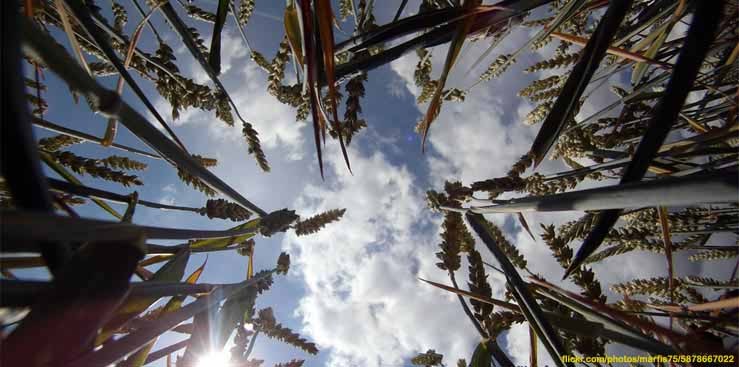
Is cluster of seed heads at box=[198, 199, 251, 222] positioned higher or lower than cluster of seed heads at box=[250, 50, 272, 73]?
lower

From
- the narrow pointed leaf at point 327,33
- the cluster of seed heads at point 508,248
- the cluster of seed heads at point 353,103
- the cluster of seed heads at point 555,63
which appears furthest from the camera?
the cluster of seed heads at point 555,63

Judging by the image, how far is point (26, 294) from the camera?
1.12 feet

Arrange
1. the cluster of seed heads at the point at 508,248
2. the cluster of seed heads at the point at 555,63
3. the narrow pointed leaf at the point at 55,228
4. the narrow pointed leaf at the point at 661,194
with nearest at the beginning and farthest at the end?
the narrow pointed leaf at the point at 55,228 < the narrow pointed leaf at the point at 661,194 < the cluster of seed heads at the point at 508,248 < the cluster of seed heads at the point at 555,63

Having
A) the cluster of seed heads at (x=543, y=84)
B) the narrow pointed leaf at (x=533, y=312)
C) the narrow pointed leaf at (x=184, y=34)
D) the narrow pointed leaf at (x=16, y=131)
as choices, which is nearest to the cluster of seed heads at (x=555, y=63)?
the cluster of seed heads at (x=543, y=84)

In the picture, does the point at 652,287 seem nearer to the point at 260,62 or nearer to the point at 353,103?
the point at 353,103

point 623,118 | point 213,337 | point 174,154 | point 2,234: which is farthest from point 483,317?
point 623,118

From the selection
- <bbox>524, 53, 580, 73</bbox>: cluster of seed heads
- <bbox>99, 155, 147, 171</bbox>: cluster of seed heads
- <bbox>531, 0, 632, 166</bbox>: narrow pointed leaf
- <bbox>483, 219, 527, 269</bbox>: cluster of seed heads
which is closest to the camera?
<bbox>531, 0, 632, 166</bbox>: narrow pointed leaf

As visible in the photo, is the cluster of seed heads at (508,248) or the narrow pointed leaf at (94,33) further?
the cluster of seed heads at (508,248)

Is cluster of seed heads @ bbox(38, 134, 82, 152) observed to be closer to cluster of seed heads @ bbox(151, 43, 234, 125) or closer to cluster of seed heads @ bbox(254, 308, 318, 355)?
cluster of seed heads @ bbox(151, 43, 234, 125)

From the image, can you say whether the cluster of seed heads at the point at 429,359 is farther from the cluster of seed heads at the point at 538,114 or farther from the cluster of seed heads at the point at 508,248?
the cluster of seed heads at the point at 538,114

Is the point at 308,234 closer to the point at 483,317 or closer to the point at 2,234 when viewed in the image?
the point at 483,317

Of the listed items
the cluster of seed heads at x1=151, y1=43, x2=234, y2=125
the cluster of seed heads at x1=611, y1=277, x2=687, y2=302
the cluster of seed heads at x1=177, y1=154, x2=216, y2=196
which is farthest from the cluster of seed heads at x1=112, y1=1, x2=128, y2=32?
the cluster of seed heads at x1=611, y1=277, x2=687, y2=302

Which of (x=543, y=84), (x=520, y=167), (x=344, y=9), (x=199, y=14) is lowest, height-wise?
(x=520, y=167)

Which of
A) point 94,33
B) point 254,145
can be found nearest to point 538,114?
point 254,145
